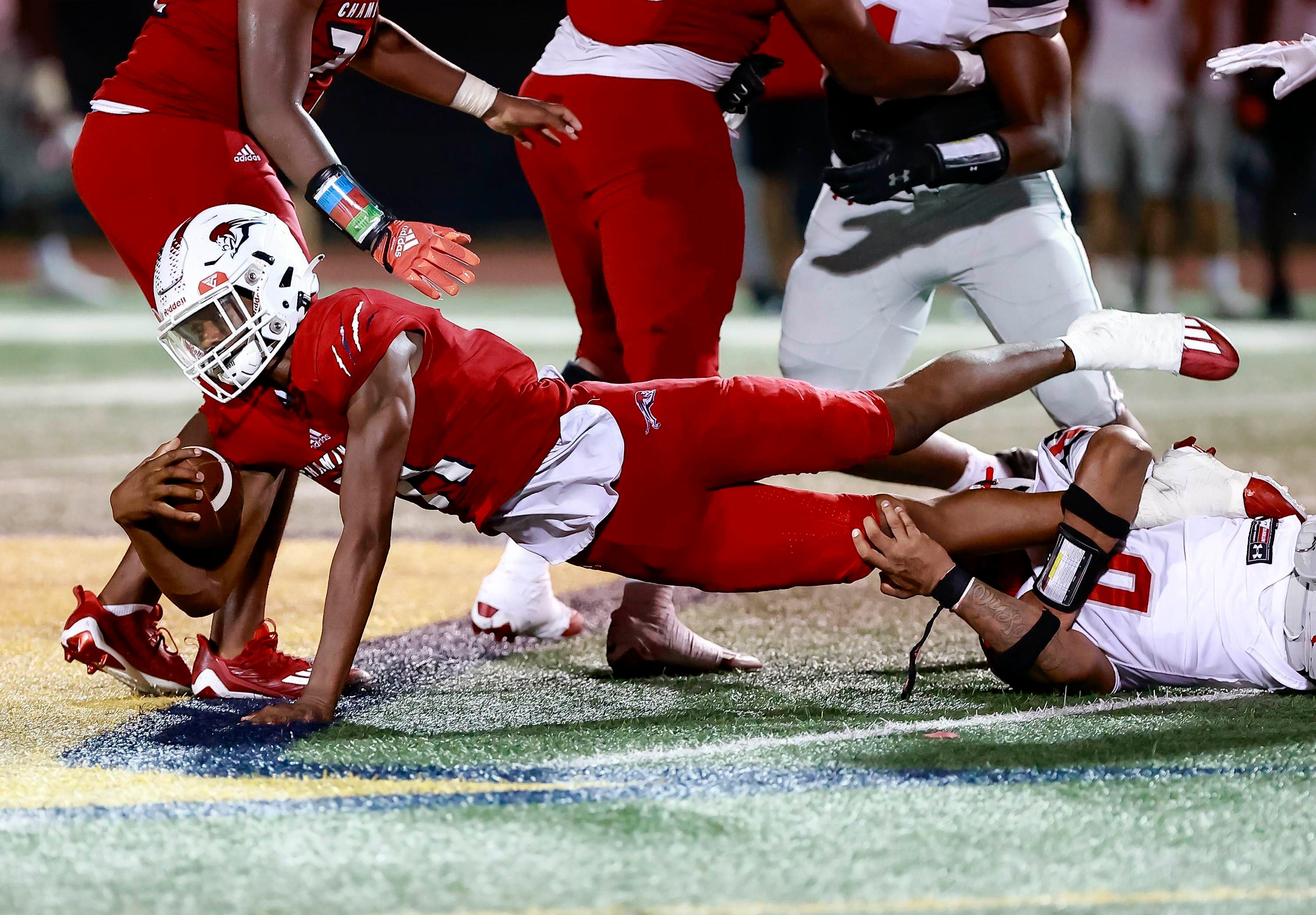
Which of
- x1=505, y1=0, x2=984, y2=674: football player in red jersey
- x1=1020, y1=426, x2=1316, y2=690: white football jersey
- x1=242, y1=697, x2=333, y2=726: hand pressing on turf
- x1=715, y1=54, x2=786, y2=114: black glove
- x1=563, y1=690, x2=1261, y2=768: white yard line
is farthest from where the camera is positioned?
x1=715, y1=54, x2=786, y2=114: black glove

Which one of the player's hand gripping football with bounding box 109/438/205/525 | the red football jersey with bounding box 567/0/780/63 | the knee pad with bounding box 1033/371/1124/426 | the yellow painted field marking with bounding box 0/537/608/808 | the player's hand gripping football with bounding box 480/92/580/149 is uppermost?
the red football jersey with bounding box 567/0/780/63

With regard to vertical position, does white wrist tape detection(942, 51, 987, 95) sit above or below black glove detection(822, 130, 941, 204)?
A: above

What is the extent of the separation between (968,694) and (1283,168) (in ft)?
34.8

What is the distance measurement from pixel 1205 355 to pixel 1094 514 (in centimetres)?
52

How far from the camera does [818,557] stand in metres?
3.03

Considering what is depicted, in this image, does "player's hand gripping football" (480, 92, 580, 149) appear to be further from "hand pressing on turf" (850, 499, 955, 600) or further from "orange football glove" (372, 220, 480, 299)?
"hand pressing on turf" (850, 499, 955, 600)

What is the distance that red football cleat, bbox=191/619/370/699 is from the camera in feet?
10.1

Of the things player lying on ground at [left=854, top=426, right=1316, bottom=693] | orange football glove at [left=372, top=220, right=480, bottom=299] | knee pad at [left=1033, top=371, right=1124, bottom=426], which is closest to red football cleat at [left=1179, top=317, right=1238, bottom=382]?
player lying on ground at [left=854, top=426, right=1316, bottom=693]

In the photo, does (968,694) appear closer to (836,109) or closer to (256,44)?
(836,109)

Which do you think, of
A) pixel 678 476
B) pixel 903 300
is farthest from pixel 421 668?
pixel 903 300

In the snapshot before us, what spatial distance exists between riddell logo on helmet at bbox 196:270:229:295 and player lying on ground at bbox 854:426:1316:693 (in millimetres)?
1259

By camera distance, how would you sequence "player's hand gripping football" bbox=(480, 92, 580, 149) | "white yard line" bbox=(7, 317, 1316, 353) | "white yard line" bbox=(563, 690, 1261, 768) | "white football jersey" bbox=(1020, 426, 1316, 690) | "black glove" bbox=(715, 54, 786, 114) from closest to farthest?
1. "white yard line" bbox=(563, 690, 1261, 768)
2. "white football jersey" bbox=(1020, 426, 1316, 690)
3. "player's hand gripping football" bbox=(480, 92, 580, 149)
4. "black glove" bbox=(715, 54, 786, 114)
5. "white yard line" bbox=(7, 317, 1316, 353)

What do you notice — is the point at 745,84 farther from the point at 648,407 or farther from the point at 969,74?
the point at 648,407

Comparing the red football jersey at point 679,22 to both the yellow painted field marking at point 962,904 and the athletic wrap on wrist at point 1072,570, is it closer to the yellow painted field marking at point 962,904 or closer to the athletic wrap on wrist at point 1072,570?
the athletic wrap on wrist at point 1072,570
